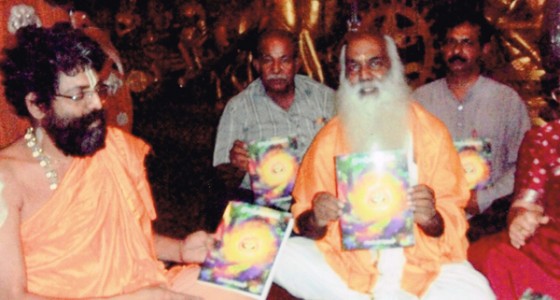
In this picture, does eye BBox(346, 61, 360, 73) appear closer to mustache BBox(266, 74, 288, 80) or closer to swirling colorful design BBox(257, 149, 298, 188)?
swirling colorful design BBox(257, 149, 298, 188)

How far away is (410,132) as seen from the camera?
2.88m

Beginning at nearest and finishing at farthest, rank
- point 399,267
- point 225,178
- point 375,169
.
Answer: point 375,169
point 399,267
point 225,178

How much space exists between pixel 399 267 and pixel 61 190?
1.44 m

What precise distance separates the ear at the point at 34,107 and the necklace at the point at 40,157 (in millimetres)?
83

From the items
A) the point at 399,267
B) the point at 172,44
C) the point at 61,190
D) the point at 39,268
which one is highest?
the point at 172,44

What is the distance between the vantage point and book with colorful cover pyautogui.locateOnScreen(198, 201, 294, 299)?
2621mm

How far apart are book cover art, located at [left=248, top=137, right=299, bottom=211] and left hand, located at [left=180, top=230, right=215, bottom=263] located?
2.78 feet

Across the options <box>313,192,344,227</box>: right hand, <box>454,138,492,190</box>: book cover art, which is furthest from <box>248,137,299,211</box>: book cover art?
<box>454,138,492,190</box>: book cover art

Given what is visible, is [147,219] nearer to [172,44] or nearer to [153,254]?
[153,254]

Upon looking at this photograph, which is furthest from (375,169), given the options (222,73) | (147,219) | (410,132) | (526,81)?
(222,73)

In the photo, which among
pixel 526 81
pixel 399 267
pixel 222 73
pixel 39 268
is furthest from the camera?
pixel 222 73

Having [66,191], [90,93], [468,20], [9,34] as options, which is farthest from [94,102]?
[468,20]

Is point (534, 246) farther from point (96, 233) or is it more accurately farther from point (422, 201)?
point (96, 233)

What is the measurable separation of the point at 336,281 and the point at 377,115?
2.57 feet
